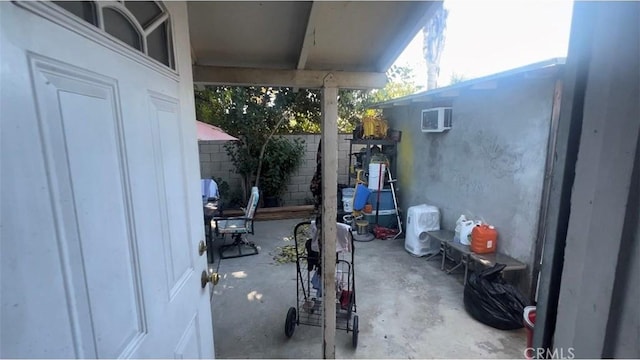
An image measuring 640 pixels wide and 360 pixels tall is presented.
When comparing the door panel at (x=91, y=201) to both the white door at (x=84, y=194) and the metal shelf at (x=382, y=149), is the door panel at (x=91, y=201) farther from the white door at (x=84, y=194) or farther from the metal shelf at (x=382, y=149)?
the metal shelf at (x=382, y=149)

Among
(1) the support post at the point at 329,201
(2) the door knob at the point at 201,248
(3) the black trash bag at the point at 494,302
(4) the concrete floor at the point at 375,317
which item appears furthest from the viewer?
(3) the black trash bag at the point at 494,302

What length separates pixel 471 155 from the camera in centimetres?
376

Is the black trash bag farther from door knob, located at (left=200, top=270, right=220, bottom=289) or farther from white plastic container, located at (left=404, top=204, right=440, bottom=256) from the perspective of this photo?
door knob, located at (left=200, top=270, right=220, bottom=289)

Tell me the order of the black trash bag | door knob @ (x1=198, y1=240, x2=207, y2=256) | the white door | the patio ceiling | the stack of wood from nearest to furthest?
the white door < door knob @ (x1=198, y1=240, x2=207, y2=256) < the patio ceiling < the black trash bag < the stack of wood

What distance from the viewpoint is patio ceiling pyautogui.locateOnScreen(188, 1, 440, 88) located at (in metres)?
1.47

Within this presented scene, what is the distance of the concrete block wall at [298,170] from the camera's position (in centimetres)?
608

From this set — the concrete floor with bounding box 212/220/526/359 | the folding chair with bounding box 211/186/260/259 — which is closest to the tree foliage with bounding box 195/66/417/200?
the folding chair with bounding box 211/186/260/259

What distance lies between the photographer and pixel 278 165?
6074 mm

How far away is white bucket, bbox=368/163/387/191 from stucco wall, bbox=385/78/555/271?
69 cm

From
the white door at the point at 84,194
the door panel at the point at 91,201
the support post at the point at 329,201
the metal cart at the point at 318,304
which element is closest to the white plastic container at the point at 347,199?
the metal cart at the point at 318,304

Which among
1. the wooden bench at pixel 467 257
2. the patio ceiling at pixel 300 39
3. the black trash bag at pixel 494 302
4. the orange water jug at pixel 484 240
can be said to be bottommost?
the black trash bag at pixel 494 302

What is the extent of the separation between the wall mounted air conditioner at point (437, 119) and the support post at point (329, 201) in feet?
9.11

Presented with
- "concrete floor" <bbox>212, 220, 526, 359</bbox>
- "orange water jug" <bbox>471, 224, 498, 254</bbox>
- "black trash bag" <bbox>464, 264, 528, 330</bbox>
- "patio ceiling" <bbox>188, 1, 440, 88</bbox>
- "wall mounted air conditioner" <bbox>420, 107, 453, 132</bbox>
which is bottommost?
"concrete floor" <bbox>212, 220, 526, 359</bbox>

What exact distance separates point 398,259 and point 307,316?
1839 millimetres
